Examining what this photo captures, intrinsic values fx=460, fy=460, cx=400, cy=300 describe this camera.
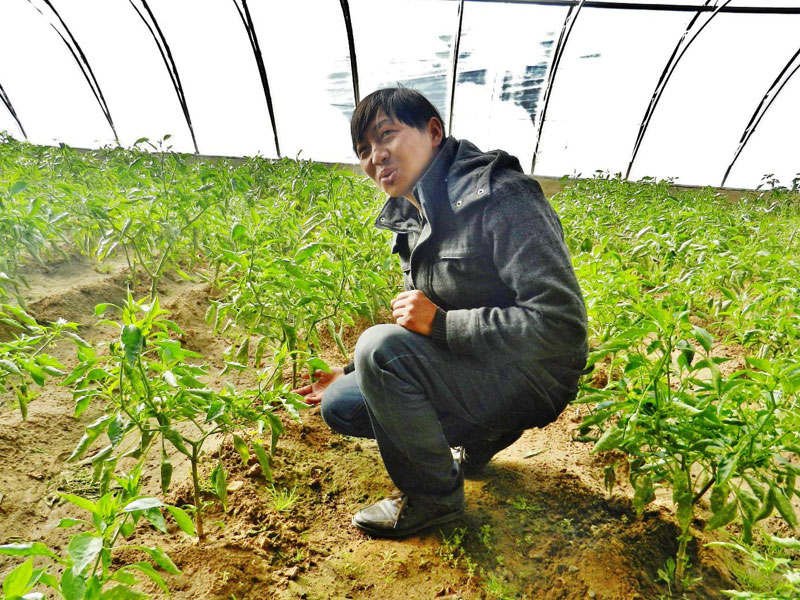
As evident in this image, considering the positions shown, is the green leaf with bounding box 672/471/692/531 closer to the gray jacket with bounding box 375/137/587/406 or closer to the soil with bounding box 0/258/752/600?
the soil with bounding box 0/258/752/600

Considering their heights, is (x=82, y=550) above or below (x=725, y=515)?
above

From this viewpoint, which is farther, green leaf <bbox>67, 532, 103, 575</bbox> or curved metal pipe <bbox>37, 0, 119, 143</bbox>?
curved metal pipe <bbox>37, 0, 119, 143</bbox>

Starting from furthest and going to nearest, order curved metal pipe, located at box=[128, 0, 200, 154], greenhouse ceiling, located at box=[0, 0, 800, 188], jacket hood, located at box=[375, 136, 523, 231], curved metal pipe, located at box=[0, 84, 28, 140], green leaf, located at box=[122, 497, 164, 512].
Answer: curved metal pipe, located at box=[0, 84, 28, 140]
curved metal pipe, located at box=[128, 0, 200, 154]
greenhouse ceiling, located at box=[0, 0, 800, 188]
jacket hood, located at box=[375, 136, 523, 231]
green leaf, located at box=[122, 497, 164, 512]

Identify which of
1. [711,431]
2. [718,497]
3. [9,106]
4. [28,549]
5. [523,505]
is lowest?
[9,106]

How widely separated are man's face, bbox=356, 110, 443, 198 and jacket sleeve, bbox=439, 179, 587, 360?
0.32 metres

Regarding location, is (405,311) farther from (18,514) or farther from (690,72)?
(690,72)

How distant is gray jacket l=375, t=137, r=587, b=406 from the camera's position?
4.15ft

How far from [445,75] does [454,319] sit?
8.84 metres

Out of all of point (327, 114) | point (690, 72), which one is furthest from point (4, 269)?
point (690, 72)

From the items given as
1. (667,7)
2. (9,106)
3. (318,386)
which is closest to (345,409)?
(318,386)

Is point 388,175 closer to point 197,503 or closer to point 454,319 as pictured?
point 454,319

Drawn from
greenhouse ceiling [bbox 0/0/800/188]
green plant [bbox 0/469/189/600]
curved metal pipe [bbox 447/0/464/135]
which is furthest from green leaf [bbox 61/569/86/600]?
greenhouse ceiling [bbox 0/0/800/188]

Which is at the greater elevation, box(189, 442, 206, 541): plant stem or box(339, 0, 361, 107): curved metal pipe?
box(339, 0, 361, 107): curved metal pipe

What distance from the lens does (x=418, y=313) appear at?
141cm
